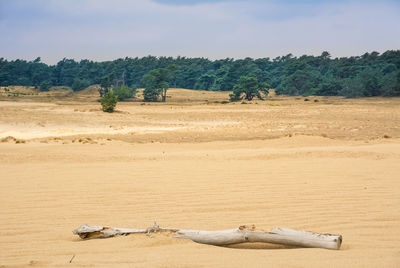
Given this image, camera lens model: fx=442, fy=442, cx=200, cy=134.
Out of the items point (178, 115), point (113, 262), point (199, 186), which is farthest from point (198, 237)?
point (178, 115)

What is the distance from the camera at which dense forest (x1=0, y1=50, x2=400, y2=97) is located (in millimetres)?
46344

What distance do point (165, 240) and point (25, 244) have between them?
1468 mm

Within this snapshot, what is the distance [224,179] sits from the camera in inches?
316

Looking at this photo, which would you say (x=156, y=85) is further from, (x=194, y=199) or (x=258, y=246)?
(x=258, y=246)

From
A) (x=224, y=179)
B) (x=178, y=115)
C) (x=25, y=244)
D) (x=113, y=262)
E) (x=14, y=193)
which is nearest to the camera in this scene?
(x=113, y=262)

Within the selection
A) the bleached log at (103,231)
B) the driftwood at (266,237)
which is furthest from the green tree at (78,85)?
the driftwood at (266,237)

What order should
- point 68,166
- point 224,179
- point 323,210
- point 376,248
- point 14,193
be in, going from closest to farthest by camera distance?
point 376,248
point 323,210
point 14,193
point 224,179
point 68,166

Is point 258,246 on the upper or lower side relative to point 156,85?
lower

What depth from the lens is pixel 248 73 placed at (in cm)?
6450

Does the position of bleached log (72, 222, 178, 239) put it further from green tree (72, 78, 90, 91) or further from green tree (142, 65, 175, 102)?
green tree (72, 78, 90, 91)

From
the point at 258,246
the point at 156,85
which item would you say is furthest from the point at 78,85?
the point at 258,246

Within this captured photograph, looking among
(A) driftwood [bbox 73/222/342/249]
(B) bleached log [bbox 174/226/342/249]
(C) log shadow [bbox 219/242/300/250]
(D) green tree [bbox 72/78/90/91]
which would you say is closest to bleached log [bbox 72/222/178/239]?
(A) driftwood [bbox 73/222/342/249]

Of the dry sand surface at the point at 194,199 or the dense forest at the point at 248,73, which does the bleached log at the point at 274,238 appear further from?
the dense forest at the point at 248,73

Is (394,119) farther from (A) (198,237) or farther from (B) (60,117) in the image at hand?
(A) (198,237)
